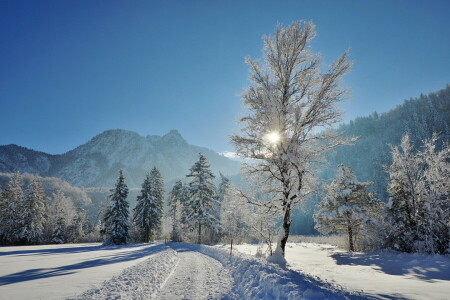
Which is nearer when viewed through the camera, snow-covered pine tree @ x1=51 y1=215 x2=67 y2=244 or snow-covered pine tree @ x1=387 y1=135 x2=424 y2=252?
snow-covered pine tree @ x1=387 y1=135 x2=424 y2=252

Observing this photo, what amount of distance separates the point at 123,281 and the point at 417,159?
2162 centimetres

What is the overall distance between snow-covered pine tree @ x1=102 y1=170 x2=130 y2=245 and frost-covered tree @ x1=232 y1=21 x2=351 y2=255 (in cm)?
3175

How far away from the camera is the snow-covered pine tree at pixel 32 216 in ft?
128

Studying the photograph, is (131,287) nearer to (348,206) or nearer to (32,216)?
(348,206)

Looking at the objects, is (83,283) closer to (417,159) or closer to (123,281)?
(123,281)

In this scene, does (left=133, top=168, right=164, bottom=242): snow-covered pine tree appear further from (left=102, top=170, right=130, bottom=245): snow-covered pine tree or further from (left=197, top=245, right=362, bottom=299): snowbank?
(left=197, top=245, right=362, bottom=299): snowbank

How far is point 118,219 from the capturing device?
120 ft

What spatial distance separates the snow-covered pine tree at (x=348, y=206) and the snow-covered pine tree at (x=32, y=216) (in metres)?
46.7

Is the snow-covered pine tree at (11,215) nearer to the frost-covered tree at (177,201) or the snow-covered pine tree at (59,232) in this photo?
the snow-covered pine tree at (59,232)

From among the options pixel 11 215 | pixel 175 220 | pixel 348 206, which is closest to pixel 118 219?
pixel 175 220

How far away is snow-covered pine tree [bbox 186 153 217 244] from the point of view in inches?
1516

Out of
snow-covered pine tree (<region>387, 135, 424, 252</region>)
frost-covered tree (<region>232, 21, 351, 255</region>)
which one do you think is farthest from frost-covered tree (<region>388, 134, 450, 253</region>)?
frost-covered tree (<region>232, 21, 351, 255</region>)

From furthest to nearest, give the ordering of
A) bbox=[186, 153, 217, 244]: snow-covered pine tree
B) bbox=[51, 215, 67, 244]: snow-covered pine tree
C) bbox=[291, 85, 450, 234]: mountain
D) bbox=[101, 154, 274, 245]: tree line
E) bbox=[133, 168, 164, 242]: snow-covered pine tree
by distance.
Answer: bbox=[291, 85, 450, 234]: mountain, bbox=[51, 215, 67, 244]: snow-covered pine tree, bbox=[133, 168, 164, 242]: snow-covered pine tree, bbox=[186, 153, 217, 244]: snow-covered pine tree, bbox=[101, 154, 274, 245]: tree line

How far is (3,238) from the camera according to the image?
38.3m
